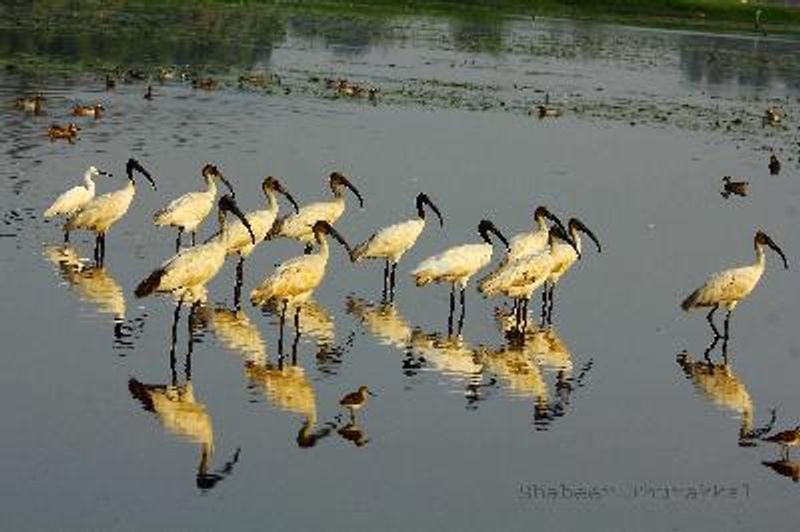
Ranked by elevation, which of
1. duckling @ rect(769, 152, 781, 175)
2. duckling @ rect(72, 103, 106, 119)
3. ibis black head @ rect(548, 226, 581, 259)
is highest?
ibis black head @ rect(548, 226, 581, 259)

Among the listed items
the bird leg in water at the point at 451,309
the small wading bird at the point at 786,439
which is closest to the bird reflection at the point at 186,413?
the bird leg in water at the point at 451,309

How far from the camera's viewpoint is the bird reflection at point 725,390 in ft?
62.7

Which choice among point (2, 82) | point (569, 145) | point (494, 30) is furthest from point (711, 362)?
→ point (494, 30)

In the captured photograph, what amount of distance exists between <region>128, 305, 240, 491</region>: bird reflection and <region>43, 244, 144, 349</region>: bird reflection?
4.73 feet

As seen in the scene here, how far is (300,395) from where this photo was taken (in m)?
19.2

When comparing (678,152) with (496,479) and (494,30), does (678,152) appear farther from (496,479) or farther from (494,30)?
(494,30)

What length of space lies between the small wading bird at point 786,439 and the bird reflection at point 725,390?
16.9 inches

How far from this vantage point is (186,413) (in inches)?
711

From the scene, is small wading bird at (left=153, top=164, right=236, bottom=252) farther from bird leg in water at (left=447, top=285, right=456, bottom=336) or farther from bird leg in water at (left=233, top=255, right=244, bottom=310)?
bird leg in water at (left=447, top=285, right=456, bottom=336)

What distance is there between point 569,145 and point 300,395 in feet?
88.9

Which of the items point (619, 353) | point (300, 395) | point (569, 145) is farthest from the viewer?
point (569, 145)

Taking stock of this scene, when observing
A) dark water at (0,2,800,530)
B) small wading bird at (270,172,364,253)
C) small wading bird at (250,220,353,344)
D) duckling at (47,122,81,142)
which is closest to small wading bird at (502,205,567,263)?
dark water at (0,2,800,530)

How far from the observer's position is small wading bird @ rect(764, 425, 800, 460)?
17.9 meters

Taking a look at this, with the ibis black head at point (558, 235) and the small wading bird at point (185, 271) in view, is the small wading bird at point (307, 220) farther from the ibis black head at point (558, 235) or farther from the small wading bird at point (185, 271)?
the small wading bird at point (185, 271)
